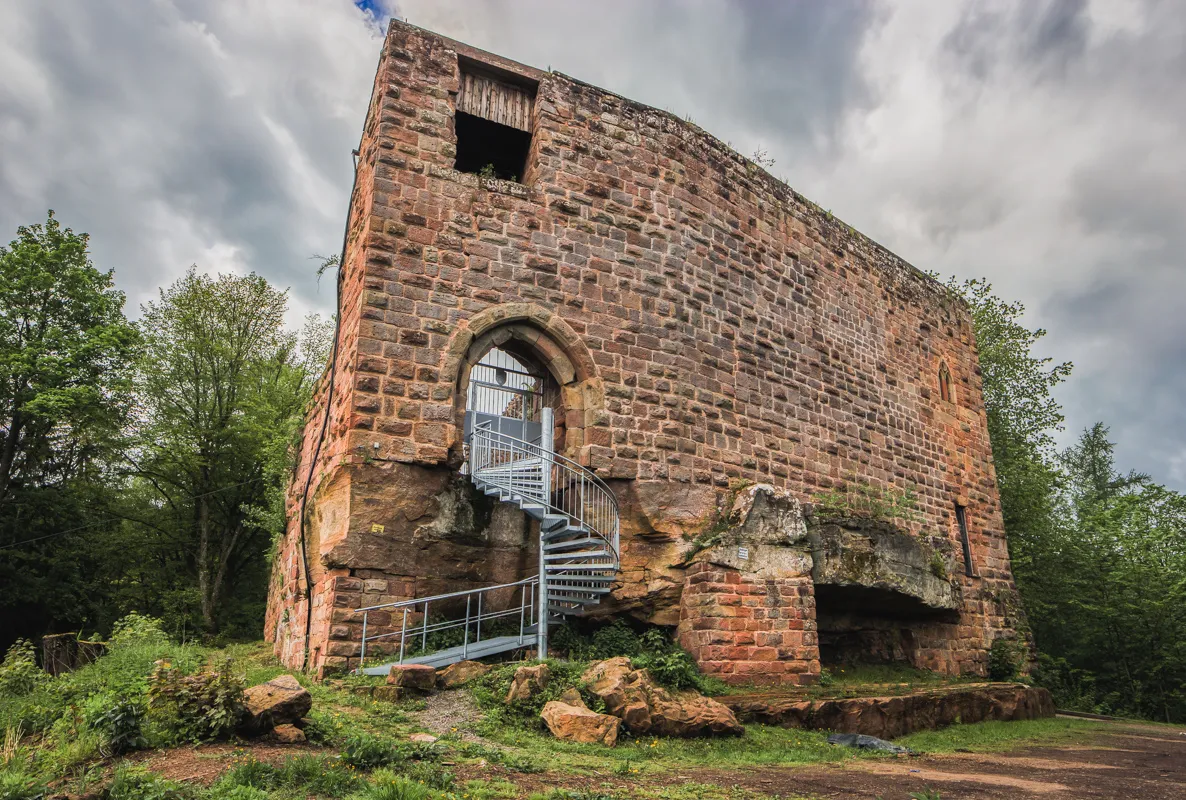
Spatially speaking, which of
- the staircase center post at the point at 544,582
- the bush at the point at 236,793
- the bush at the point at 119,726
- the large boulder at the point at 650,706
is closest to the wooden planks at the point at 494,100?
the staircase center post at the point at 544,582

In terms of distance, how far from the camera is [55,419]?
1781 cm

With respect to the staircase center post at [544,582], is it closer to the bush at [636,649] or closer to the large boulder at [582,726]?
the bush at [636,649]

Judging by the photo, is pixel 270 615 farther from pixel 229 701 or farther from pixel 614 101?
pixel 614 101

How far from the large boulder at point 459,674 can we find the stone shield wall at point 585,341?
1342 mm

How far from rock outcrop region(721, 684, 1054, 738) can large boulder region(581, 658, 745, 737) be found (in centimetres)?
80

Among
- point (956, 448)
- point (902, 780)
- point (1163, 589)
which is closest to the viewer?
point (902, 780)

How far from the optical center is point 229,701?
5.39 metres

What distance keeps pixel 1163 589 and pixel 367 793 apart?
831 inches

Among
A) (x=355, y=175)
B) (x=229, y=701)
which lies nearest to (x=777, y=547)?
(x=229, y=701)

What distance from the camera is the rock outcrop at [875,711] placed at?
8.20m

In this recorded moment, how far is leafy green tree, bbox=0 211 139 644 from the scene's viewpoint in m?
17.6

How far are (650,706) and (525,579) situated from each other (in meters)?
2.89

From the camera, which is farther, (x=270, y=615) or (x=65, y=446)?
(x=65, y=446)

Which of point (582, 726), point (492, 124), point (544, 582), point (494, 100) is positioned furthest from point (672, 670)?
point (494, 100)
